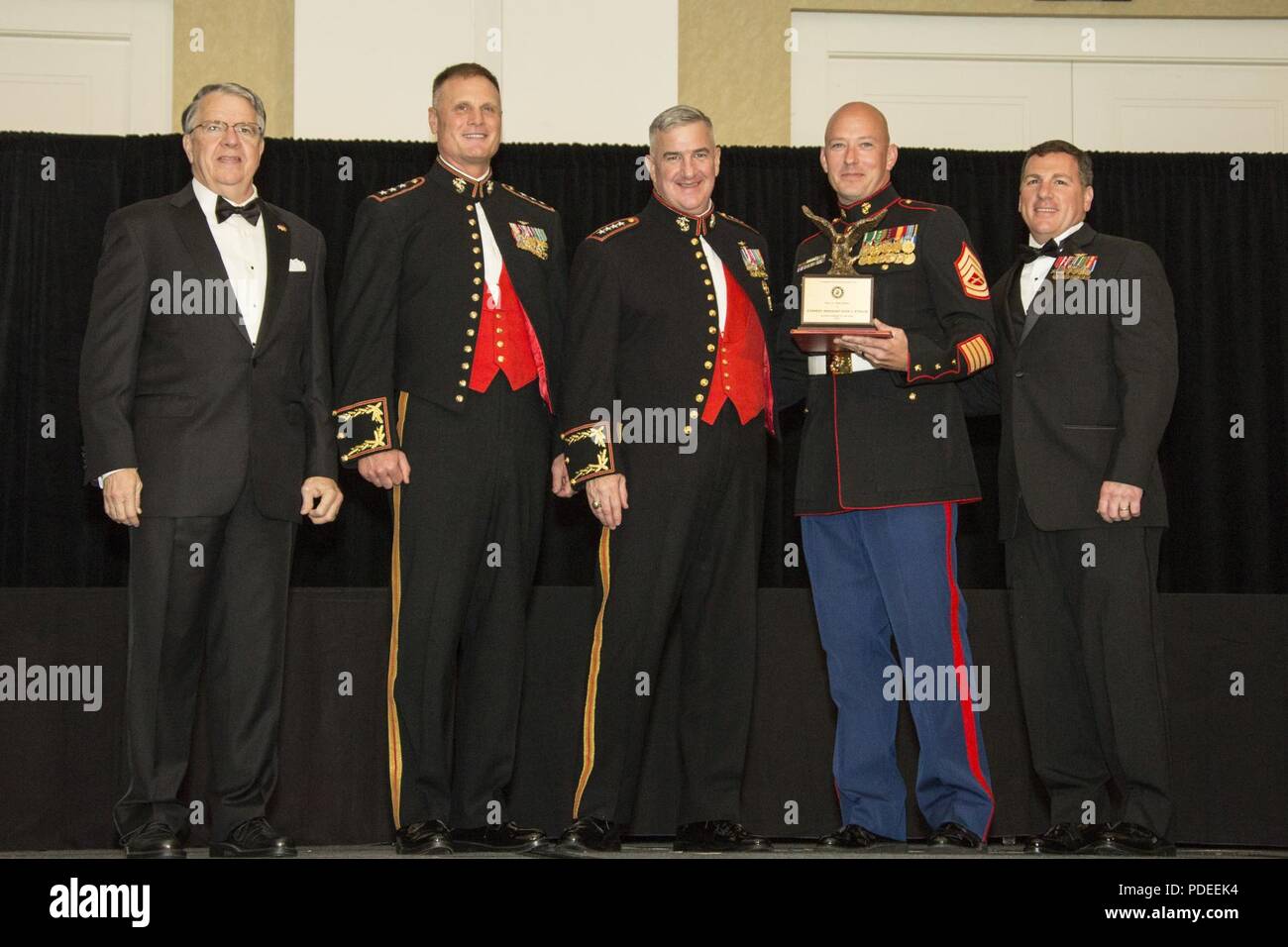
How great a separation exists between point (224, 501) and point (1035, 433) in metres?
1.99

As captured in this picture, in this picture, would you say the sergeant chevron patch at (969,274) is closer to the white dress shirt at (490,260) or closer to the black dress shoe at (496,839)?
the white dress shirt at (490,260)

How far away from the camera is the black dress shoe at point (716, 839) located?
3.56m

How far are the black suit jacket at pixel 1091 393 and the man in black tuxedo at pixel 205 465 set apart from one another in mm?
1739

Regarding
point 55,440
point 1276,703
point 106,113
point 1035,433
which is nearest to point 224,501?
point 1035,433

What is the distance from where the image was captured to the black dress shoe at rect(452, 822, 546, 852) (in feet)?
11.2

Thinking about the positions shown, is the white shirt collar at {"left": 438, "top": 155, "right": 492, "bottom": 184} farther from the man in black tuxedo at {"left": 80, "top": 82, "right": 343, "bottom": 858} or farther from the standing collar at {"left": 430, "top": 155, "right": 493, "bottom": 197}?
the man in black tuxedo at {"left": 80, "top": 82, "right": 343, "bottom": 858}

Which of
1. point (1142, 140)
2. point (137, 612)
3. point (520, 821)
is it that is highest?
point (1142, 140)

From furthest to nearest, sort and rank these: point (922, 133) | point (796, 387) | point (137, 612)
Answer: point (922, 133) → point (796, 387) → point (137, 612)

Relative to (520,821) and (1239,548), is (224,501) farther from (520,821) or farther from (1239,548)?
(1239,548)

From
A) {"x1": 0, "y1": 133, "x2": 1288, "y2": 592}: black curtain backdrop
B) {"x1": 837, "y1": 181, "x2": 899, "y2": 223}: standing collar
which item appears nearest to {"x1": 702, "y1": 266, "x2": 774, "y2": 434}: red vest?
{"x1": 837, "y1": 181, "x2": 899, "y2": 223}: standing collar

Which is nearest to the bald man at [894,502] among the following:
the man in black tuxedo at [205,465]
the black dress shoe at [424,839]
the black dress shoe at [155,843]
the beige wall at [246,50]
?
the black dress shoe at [424,839]

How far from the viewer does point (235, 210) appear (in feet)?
11.5

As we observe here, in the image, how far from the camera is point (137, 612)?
3365 millimetres

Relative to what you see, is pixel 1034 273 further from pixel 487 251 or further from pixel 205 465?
pixel 205 465
